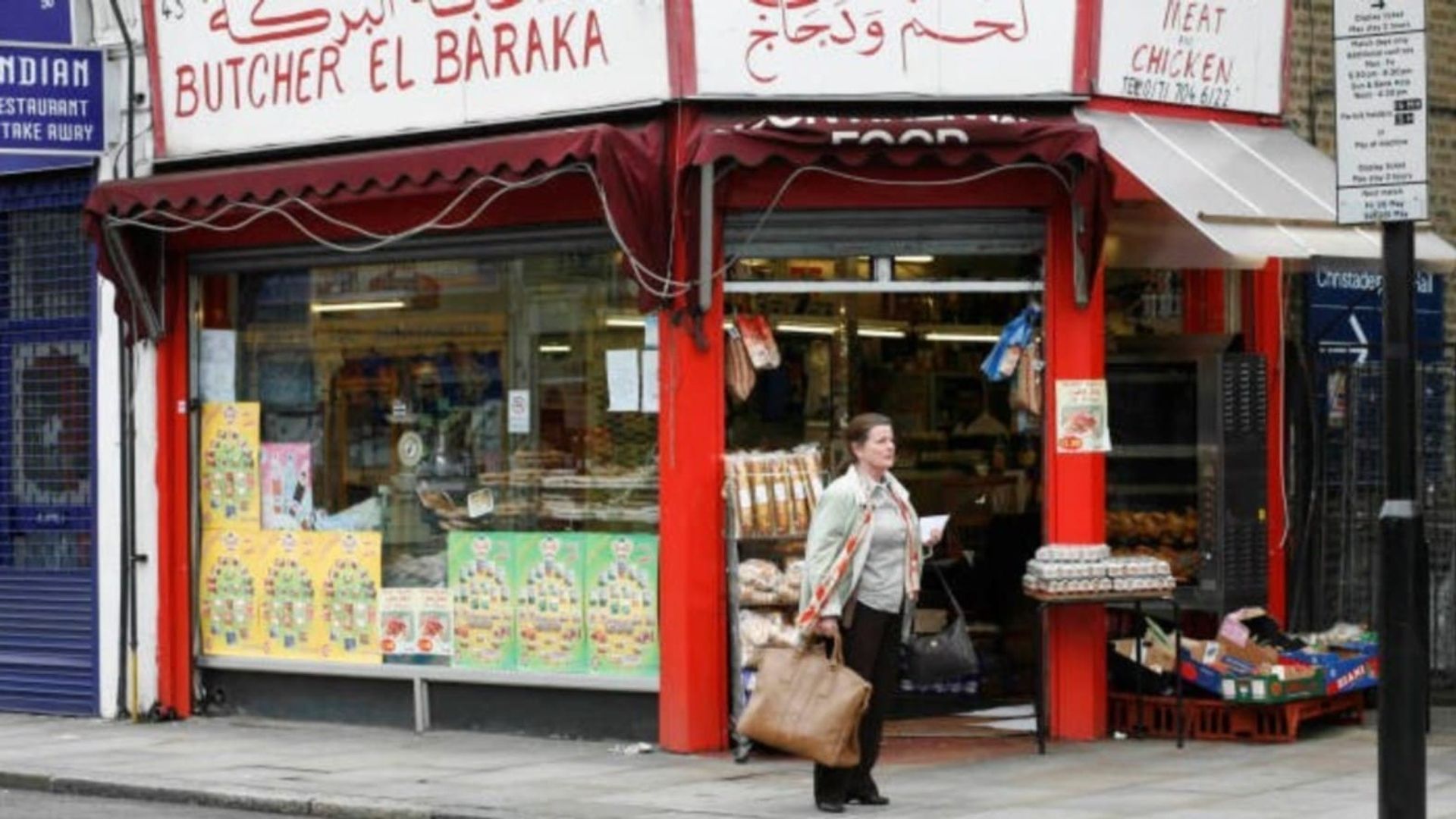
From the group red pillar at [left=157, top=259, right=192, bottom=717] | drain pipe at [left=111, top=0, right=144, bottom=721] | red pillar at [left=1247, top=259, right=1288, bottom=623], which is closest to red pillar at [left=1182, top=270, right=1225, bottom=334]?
red pillar at [left=1247, top=259, right=1288, bottom=623]

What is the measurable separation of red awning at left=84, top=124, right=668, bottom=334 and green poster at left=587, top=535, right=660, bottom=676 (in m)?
1.70

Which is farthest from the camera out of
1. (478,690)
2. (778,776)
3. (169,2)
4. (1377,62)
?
(169,2)

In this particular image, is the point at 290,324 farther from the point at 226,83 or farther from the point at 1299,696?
the point at 1299,696

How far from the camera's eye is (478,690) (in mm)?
14711

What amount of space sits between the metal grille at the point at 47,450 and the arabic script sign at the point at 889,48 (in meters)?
5.17

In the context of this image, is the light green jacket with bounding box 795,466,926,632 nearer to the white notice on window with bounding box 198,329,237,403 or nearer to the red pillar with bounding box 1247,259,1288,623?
the red pillar with bounding box 1247,259,1288,623

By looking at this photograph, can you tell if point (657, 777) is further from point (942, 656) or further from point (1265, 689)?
point (1265, 689)

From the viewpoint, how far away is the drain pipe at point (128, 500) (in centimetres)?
1592

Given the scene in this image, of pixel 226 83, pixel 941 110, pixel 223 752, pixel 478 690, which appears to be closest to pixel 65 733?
pixel 223 752

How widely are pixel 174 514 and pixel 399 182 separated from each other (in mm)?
3311

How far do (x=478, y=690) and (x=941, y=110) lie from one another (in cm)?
441

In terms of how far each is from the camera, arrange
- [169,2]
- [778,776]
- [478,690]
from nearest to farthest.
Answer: [778,776] < [478,690] < [169,2]

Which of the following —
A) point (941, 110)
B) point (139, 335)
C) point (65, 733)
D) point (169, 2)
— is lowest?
point (65, 733)

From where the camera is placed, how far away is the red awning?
13.4m
